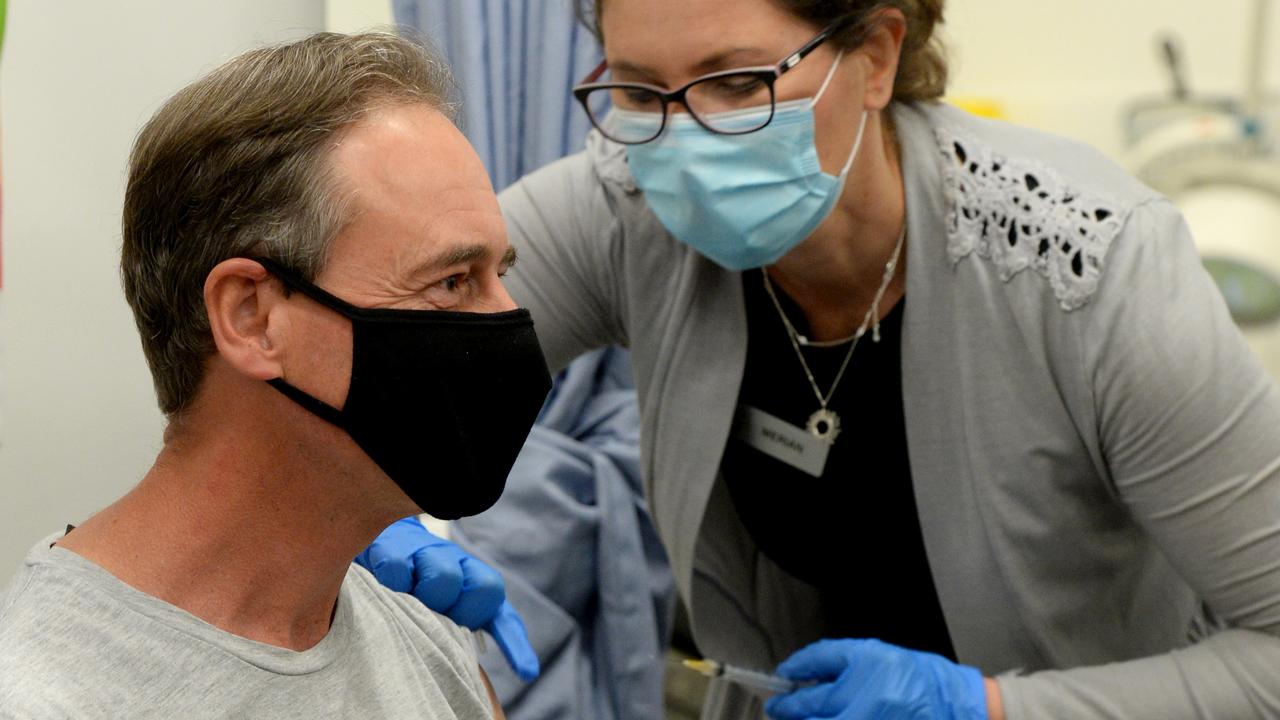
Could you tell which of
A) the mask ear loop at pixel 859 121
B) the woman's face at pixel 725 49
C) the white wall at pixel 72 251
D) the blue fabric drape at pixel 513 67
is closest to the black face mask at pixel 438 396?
the woman's face at pixel 725 49

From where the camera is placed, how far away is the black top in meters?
1.67

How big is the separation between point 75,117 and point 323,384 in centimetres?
94

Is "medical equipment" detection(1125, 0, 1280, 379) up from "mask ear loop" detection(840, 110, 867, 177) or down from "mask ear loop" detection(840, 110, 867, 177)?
down

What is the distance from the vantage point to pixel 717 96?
4.94 feet

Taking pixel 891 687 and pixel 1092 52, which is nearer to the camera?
pixel 891 687

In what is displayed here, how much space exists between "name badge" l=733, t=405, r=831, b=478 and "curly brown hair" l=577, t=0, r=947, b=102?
429 millimetres

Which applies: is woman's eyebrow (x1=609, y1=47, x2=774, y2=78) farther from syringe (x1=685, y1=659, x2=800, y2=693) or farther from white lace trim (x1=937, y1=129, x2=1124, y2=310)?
syringe (x1=685, y1=659, x2=800, y2=693)

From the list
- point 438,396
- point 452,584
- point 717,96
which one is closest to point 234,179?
point 438,396

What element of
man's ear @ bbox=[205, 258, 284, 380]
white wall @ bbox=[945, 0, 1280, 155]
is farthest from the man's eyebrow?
white wall @ bbox=[945, 0, 1280, 155]

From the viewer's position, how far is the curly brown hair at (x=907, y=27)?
149cm

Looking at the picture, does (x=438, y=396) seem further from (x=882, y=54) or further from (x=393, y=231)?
(x=882, y=54)

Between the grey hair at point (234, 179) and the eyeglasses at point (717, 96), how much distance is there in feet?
1.45

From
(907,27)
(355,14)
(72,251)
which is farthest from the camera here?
(355,14)

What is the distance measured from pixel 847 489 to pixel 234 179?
91 cm
